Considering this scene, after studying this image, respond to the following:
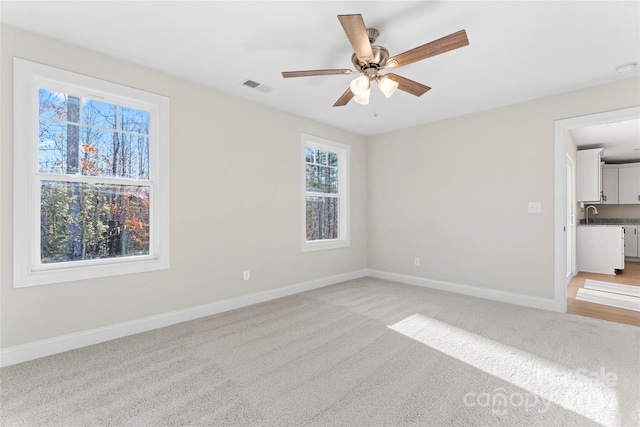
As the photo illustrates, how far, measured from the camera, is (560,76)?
302 cm

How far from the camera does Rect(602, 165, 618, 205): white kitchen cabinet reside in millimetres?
6988

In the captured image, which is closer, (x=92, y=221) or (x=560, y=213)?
(x=92, y=221)

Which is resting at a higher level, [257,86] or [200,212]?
[257,86]

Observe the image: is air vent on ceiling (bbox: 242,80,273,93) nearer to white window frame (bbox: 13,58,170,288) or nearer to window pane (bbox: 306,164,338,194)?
white window frame (bbox: 13,58,170,288)

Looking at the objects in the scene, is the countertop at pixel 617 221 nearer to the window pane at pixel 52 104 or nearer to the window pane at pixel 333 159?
the window pane at pixel 333 159

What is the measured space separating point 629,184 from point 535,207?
18.6 ft

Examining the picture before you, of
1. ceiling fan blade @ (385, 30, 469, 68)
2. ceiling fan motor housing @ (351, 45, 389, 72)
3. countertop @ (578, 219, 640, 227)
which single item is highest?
ceiling fan motor housing @ (351, 45, 389, 72)

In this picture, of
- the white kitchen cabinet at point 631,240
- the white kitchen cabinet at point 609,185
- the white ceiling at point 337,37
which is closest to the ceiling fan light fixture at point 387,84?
the white ceiling at point 337,37

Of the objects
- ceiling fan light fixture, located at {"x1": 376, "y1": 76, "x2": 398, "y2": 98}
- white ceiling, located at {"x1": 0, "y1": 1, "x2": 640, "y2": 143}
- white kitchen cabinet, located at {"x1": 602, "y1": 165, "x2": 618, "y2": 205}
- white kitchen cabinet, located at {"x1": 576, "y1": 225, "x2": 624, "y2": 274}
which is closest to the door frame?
white ceiling, located at {"x1": 0, "y1": 1, "x2": 640, "y2": 143}

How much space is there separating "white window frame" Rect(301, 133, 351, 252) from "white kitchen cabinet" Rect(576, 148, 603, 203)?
4503 mm

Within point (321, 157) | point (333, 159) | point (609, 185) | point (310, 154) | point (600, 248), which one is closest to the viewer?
point (310, 154)

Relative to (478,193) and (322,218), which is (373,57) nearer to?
(478,193)

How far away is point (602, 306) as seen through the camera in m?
3.59

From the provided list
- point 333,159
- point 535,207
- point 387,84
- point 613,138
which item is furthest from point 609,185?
point 387,84
